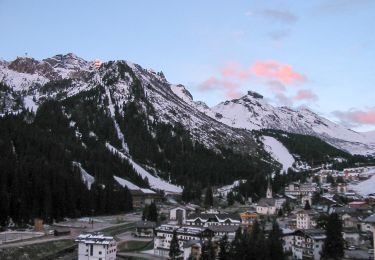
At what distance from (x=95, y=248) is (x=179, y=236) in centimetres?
1393

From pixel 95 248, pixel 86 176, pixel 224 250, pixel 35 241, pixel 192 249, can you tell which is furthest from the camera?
pixel 86 176

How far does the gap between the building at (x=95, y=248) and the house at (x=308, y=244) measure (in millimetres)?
24763

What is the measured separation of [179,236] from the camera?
8081 centimetres

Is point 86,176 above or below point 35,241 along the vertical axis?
above

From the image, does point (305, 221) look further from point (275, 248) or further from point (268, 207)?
point (275, 248)

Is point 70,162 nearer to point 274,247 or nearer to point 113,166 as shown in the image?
point 113,166

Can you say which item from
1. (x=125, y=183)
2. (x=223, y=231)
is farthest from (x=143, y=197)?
(x=223, y=231)

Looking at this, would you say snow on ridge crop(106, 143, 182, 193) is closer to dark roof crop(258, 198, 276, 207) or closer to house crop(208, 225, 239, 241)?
dark roof crop(258, 198, 276, 207)

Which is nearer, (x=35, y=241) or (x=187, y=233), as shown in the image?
(x=35, y=241)

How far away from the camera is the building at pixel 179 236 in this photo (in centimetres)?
7812

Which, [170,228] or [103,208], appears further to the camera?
[103,208]

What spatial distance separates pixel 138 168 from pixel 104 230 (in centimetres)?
10467

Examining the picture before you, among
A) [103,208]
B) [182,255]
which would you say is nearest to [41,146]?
[103,208]

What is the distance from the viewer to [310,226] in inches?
3666
